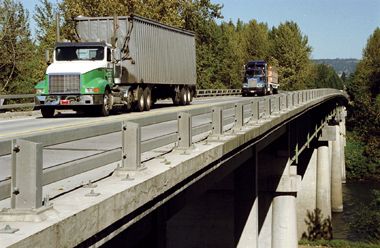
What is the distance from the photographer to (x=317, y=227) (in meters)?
36.6

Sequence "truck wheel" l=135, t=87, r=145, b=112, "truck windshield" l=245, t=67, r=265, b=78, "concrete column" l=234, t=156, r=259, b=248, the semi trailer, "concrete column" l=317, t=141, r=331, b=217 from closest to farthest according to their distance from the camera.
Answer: "concrete column" l=234, t=156, r=259, b=248
the semi trailer
"truck wheel" l=135, t=87, r=145, b=112
"concrete column" l=317, t=141, r=331, b=217
"truck windshield" l=245, t=67, r=265, b=78

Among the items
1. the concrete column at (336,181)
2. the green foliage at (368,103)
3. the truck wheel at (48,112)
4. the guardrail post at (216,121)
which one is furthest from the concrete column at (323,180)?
the green foliage at (368,103)

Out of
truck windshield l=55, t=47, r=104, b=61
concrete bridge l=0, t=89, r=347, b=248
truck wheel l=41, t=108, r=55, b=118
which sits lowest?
concrete bridge l=0, t=89, r=347, b=248

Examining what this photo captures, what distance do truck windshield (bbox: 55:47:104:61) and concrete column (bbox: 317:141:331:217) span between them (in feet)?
77.3

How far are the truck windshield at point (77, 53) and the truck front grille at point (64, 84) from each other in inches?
48.2

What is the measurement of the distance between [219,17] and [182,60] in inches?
1349

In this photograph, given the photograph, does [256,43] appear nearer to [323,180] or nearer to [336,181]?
[336,181]

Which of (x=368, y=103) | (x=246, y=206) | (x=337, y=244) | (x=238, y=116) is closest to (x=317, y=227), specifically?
(x=337, y=244)

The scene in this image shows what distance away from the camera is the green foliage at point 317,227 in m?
35.8

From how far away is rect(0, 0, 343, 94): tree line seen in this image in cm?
4084

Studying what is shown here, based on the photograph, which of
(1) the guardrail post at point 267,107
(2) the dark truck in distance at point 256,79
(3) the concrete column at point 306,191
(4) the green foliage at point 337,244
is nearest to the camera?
(1) the guardrail post at point 267,107

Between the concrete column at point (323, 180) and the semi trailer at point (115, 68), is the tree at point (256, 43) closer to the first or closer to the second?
the concrete column at point (323, 180)

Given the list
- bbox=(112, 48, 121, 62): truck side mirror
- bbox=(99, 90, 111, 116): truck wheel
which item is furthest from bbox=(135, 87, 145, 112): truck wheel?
bbox=(99, 90, 111, 116): truck wheel

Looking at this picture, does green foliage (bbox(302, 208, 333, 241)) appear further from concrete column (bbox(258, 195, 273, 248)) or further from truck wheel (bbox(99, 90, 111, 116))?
truck wheel (bbox(99, 90, 111, 116))
